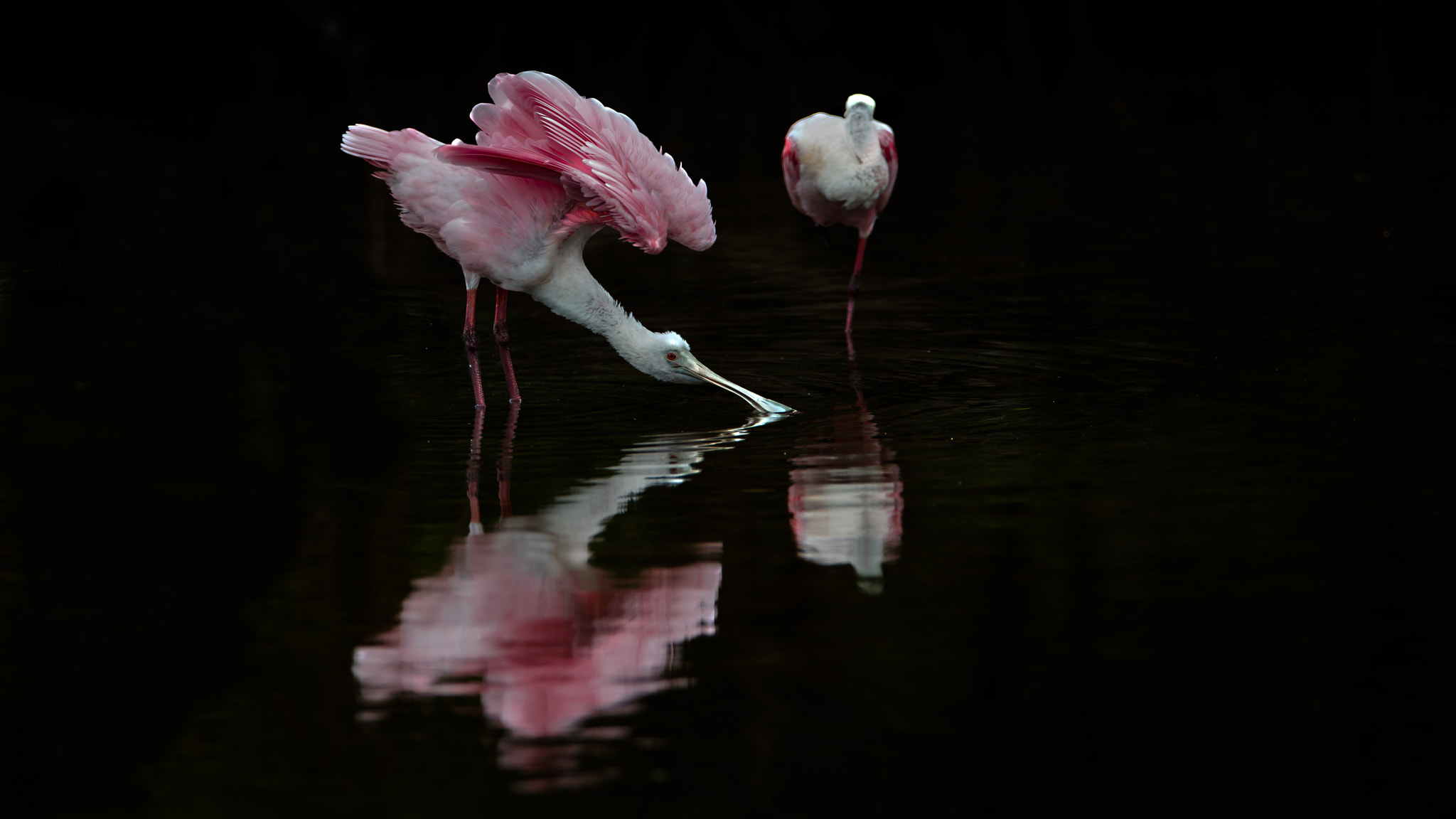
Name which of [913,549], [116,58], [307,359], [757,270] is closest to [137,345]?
[307,359]

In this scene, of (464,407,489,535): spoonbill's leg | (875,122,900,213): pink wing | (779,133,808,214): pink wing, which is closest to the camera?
(464,407,489,535): spoonbill's leg

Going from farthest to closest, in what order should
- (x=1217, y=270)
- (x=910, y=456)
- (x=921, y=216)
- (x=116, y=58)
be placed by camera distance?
(x=116, y=58) < (x=921, y=216) < (x=1217, y=270) < (x=910, y=456)

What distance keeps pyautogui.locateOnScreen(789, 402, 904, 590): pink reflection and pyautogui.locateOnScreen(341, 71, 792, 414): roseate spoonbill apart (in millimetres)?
721

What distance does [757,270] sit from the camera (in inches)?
520

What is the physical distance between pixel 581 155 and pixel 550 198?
1.55 feet

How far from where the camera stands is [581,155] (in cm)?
819

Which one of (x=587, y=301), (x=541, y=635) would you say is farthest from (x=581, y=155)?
(x=541, y=635)

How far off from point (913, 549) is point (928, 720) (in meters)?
1.57

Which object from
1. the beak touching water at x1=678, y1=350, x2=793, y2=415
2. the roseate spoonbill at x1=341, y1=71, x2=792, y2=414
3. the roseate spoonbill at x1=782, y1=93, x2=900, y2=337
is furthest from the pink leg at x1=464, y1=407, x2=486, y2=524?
the roseate spoonbill at x1=782, y1=93, x2=900, y2=337

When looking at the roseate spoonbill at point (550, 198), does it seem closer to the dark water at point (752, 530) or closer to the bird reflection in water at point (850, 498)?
the dark water at point (752, 530)

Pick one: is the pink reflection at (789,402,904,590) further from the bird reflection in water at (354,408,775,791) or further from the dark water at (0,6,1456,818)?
the bird reflection in water at (354,408,775,791)

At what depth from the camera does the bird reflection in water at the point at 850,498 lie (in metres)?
6.31

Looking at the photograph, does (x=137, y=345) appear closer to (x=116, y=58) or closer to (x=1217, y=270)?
(x=1217, y=270)

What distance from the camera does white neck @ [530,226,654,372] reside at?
28.9 ft
